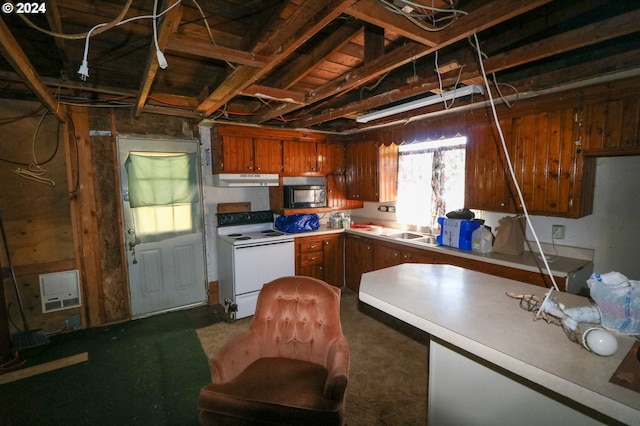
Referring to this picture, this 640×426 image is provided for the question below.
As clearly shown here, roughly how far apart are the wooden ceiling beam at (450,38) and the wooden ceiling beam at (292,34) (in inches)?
22.9

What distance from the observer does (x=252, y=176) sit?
3930 mm

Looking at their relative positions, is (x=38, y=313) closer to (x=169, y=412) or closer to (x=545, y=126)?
(x=169, y=412)

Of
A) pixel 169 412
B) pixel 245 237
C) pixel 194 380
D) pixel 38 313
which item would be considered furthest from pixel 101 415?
pixel 245 237

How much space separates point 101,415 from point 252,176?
274cm

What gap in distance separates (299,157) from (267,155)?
0.53 metres

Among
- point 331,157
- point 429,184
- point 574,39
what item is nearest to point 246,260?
point 331,157

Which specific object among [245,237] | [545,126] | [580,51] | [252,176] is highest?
[580,51]

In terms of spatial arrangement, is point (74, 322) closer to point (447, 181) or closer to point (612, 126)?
point (447, 181)

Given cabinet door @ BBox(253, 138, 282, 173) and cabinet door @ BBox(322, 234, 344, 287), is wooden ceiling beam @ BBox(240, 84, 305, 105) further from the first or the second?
cabinet door @ BBox(322, 234, 344, 287)

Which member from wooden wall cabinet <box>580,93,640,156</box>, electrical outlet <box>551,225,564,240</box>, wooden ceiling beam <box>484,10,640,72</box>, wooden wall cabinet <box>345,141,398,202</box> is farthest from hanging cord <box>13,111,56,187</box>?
A: electrical outlet <box>551,225,564,240</box>

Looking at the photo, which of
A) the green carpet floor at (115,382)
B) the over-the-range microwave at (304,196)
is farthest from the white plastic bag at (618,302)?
the over-the-range microwave at (304,196)

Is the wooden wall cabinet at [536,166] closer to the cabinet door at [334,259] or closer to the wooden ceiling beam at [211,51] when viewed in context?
the cabinet door at [334,259]

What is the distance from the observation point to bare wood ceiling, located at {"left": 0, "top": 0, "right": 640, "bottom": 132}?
1442mm

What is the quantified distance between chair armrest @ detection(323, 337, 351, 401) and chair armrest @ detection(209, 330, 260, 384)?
0.51m
